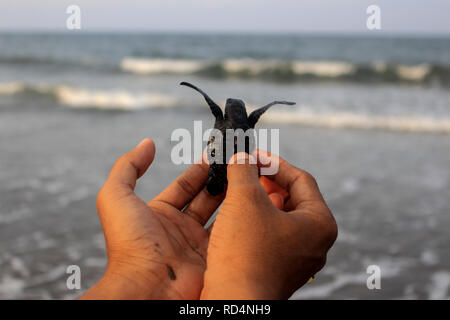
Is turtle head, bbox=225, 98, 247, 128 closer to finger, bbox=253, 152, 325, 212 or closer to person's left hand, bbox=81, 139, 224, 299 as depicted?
finger, bbox=253, 152, 325, 212

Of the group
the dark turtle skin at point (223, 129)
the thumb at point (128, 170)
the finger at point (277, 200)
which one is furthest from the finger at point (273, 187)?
the thumb at point (128, 170)

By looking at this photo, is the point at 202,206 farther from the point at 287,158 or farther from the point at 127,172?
the point at 287,158

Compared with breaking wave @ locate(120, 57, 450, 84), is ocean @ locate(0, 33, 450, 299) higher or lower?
lower

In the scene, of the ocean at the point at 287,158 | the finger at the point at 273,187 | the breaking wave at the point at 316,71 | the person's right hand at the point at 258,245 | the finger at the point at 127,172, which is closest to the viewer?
Answer: the person's right hand at the point at 258,245

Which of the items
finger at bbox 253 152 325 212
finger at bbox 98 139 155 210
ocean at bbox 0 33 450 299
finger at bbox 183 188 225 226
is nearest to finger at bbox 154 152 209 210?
finger at bbox 183 188 225 226

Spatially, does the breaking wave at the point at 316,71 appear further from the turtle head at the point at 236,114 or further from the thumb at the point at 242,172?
the thumb at the point at 242,172
